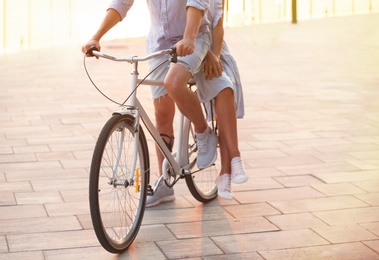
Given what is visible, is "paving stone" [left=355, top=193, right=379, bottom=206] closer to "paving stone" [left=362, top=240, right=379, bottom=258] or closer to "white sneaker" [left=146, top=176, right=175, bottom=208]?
"paving stone" [left=362, top=240, right=379, bottom=258]

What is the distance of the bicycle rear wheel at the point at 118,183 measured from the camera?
13.6 ft

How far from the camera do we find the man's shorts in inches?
179

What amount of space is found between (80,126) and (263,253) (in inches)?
133

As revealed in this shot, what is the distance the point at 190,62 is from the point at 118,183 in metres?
0.69

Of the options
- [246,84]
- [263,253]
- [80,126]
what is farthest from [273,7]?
[263,253]

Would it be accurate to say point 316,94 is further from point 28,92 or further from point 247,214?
point 247,214

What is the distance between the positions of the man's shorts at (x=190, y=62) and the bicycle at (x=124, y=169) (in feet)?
0.48

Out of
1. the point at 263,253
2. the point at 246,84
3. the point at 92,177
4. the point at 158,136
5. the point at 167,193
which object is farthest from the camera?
the point at 246,84

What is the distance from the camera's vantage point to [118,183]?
14.1 feet

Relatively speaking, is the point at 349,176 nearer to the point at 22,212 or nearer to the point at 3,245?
the point at 22,212

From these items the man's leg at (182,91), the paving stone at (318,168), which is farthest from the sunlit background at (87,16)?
the man's leg at (182,91)

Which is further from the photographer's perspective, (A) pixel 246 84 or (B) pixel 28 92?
(A) pixel 246 84

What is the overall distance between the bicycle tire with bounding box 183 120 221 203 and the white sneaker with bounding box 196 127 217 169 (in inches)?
3.6

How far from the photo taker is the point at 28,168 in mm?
6039
